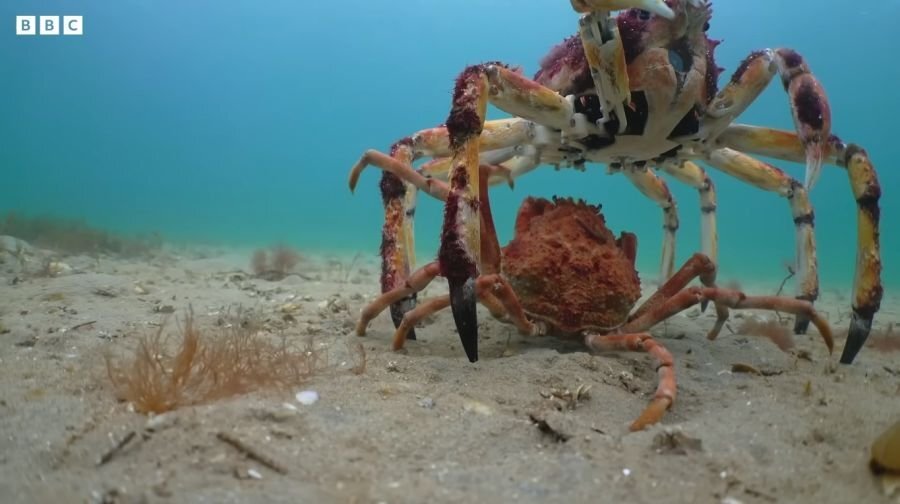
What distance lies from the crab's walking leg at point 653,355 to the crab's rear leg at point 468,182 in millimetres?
831

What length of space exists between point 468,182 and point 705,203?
13.9 ft

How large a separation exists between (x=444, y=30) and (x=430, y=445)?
8761 cm

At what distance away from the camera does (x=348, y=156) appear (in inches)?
4818

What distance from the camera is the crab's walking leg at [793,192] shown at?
493 centimetres

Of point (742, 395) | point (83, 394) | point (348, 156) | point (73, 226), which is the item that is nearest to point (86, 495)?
point (83, 394)

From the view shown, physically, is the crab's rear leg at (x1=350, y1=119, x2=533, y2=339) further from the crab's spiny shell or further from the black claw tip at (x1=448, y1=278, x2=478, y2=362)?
the black claw tip at (x1=448, y1=278, x2=478, y2=362)

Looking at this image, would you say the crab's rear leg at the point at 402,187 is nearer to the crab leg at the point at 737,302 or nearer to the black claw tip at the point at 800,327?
the crab leg at the point at 737,302

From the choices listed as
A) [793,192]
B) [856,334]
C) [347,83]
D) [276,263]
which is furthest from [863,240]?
[347,83]

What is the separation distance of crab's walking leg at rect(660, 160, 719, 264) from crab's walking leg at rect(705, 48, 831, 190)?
192 centimetres

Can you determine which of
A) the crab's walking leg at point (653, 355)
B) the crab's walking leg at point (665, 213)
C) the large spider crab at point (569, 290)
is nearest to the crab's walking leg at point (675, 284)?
the large spider crab at point (569, 290)

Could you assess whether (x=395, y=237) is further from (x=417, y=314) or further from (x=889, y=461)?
(x=889, y=461)

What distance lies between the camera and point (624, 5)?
306 cm

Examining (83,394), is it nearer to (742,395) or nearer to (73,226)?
(742,395)

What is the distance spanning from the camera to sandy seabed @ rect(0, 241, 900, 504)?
6.03ft
